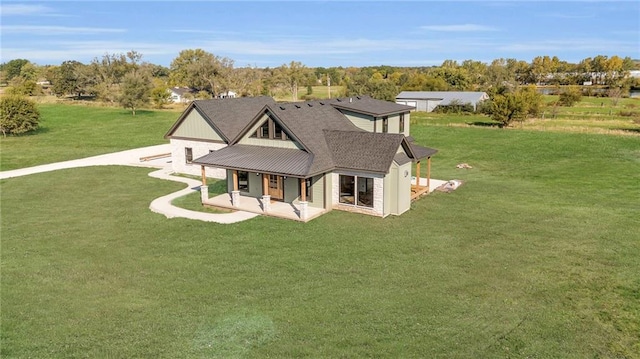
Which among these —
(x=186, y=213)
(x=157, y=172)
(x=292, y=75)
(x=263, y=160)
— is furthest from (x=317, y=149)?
(x=292, y=75)

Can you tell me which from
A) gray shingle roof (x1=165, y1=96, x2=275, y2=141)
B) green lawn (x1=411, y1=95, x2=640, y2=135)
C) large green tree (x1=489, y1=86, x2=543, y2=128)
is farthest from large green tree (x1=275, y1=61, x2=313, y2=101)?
gray shingle roof (x1=165, y1=96, x2=275, y2=141)

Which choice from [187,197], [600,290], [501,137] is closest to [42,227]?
[187,197]

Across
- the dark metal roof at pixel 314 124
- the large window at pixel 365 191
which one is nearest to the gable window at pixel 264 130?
the dark metal roof at pixel 314 124

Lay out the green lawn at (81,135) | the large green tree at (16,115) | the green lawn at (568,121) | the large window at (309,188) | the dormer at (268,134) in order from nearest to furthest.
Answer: the large window at (309,188) < the dormer at (268,134) < the green lawn at (81,135) < the large green tree at (16,115) < the green lawn at (568,121)

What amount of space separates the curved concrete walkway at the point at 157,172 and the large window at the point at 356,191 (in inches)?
177

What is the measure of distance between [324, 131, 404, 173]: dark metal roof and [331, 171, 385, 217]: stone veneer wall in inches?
16.9

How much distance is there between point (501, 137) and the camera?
151 feet

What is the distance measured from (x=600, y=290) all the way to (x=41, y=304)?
53.8 ft

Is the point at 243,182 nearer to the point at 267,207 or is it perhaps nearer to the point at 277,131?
the point at 277,131

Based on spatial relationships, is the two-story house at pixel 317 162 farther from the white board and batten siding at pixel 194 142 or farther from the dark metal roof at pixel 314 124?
the white board and batten siding at pixel 194 142

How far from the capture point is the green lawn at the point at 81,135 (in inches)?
1554

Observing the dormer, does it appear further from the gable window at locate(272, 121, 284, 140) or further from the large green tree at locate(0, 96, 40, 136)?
the large green tree at locate(0, 96, 40, 136)

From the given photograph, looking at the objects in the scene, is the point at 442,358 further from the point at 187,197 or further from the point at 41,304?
the point at 187,197

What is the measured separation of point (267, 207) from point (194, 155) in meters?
11.1
